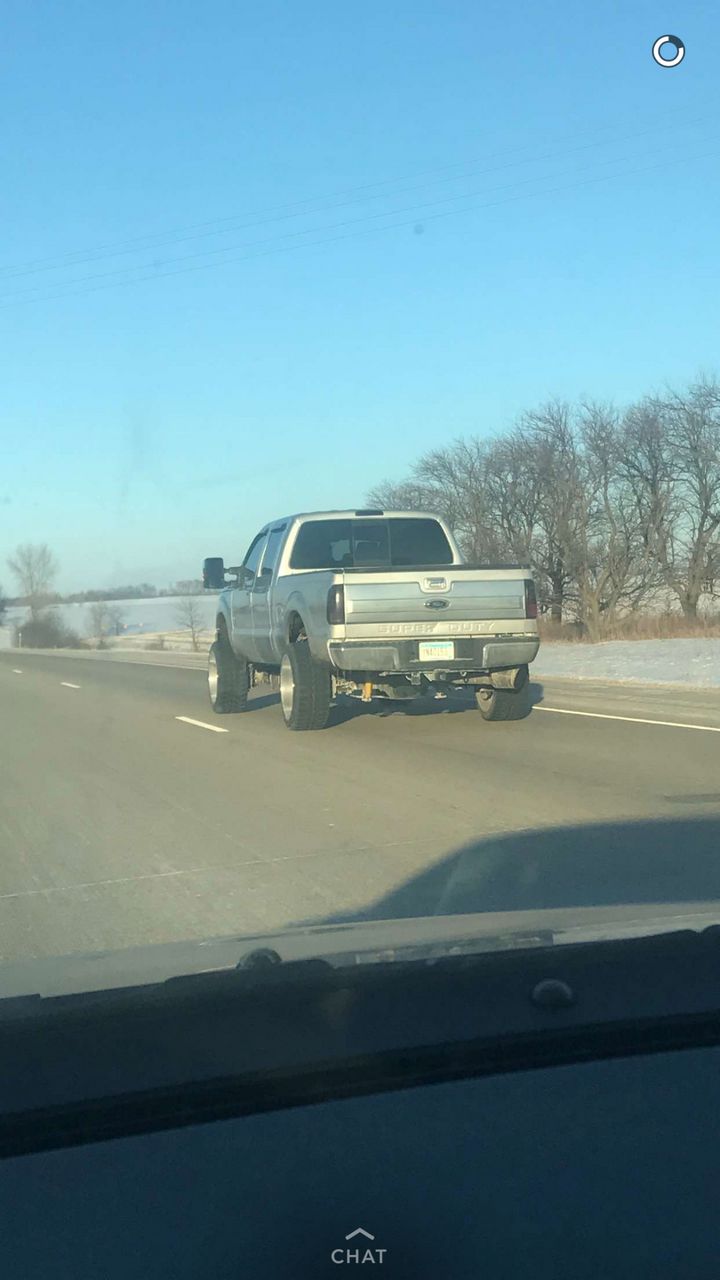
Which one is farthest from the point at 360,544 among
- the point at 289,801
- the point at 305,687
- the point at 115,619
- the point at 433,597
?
the point at 115,619

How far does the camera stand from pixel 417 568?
A: 12.7 m

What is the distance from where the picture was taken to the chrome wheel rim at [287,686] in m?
14.2

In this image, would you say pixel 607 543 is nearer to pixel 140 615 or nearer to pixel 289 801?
pixel 289 801

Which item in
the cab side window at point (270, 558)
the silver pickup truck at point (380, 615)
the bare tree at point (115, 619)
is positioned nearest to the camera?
the silver pickup truck at point (380, 615)

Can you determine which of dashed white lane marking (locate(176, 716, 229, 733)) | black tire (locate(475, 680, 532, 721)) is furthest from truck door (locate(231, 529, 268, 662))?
black tire (locate(475, 680, 532, 721))

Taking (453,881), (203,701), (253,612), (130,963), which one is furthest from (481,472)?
(130,963)

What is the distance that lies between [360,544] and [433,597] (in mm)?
2501

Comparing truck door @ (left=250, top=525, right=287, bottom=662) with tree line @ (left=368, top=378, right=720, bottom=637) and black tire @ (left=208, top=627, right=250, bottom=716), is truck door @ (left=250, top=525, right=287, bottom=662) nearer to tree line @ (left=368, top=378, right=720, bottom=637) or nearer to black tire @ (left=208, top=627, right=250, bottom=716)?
black tire @ (left=208, top=627, right=250, bottom=716)

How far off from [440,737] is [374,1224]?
1170cm

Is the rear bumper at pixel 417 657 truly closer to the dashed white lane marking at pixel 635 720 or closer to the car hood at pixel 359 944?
the dashed white lane marking at pixel 635 720

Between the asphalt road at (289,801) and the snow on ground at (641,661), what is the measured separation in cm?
255

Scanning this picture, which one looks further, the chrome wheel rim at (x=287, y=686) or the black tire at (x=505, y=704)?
the black tire at (x=505, y=704)

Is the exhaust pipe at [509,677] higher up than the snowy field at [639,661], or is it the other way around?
the exhaust pipe at [509,677]

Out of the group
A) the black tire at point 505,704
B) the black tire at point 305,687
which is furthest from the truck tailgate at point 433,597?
the black tire at point 505,704
